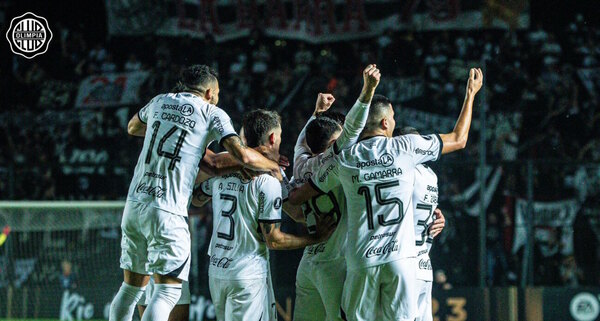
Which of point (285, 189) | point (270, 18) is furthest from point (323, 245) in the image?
point (270, 18)

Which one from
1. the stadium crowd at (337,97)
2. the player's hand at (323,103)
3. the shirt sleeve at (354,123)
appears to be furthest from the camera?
the stadium crowd at (337,97)

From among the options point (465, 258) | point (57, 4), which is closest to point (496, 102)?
point (465, 258)

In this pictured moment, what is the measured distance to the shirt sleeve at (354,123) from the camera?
5.50 metres

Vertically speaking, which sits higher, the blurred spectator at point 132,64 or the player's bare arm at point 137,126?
the blurred spectator at point 132,64

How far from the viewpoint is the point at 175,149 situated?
18.9 ft

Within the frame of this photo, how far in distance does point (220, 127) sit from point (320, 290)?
1365 millimetres

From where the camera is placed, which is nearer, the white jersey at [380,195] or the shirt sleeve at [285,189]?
the white jersey at [380,195]

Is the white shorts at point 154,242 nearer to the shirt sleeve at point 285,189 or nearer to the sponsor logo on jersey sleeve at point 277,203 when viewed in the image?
the sponsor logo on jersey sleeve at point 277,203

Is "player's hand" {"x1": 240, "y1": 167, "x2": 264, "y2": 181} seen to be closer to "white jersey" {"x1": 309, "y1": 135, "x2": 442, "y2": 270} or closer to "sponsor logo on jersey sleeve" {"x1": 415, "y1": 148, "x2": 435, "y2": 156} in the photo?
"white jersey" {"x1": 309, "y1": 135, "x2": 442, "y2": 270}

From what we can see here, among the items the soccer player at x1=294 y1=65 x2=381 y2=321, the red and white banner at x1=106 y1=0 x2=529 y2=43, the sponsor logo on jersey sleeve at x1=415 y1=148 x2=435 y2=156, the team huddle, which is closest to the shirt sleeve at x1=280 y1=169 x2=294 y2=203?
the soccer player at x1=294 y1=65 x2=381 y2=321

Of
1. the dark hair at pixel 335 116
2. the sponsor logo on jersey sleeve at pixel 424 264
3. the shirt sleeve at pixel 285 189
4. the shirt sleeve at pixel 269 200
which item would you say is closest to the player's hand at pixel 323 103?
the dark hair at pixel 335 116

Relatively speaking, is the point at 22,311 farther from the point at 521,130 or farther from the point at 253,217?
the point at 521,130

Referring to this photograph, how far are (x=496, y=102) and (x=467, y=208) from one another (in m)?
2.66

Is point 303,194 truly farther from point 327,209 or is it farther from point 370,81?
point 370,81
